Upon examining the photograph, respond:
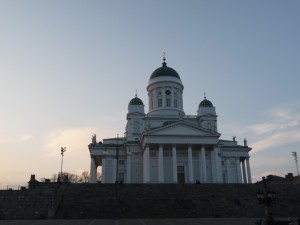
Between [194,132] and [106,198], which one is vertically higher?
[194,132]

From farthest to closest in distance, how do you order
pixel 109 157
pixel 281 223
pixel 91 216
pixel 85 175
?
1. pixel 85 175
2. pixel 109 157
3. pixel 91 216
4. pixel 281 223

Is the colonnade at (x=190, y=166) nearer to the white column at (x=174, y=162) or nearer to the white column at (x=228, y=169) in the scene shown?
the white column at (x=174, y=162)

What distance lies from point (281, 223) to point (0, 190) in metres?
32.1

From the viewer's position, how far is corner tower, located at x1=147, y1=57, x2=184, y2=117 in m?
71.9

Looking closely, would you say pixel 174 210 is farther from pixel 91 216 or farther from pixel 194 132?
pixel 194 132

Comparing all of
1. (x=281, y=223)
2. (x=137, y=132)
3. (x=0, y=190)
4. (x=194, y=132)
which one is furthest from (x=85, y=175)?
(x=281, y=223)

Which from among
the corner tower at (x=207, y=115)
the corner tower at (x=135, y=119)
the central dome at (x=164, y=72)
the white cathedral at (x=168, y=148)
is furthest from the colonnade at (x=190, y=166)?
the central dome at (x=164, y=72)

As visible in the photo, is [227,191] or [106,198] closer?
[106,198]

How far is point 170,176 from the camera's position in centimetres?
6081

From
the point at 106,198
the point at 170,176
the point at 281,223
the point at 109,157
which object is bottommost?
the point at 281,223

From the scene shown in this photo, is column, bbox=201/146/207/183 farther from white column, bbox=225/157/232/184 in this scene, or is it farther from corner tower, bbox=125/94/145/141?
corner tower, bbox=125/94/145/141

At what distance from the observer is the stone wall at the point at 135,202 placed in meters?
37.7

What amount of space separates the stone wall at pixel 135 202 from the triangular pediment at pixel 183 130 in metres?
13.5

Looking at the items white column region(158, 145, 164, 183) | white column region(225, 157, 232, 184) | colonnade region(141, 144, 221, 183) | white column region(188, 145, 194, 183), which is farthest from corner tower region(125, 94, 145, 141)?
white column region(225, 157, 232, 184)
